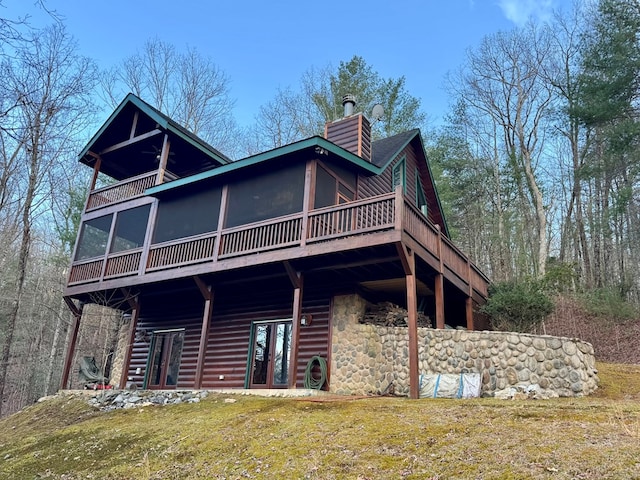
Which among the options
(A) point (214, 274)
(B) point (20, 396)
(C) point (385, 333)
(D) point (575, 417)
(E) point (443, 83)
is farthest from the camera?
(E) point (443, 83)

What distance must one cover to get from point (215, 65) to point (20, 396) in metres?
21.4

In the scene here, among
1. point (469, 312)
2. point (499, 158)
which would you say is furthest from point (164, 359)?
point (499, 158)

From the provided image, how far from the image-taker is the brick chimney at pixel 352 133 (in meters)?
14.7

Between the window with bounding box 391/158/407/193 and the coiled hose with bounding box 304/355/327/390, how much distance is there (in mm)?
6671

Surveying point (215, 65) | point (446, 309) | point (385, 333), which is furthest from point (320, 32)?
point (385, 333)

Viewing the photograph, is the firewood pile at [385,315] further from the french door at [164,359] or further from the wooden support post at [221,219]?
the french door at [164,359]

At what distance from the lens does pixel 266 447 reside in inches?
223

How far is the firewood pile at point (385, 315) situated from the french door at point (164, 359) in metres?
6.33

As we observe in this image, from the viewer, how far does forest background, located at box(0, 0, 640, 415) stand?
702 inches

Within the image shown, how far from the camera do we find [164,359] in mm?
14742

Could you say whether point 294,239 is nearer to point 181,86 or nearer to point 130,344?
point 130,344

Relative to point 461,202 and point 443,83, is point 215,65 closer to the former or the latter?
point 443,83

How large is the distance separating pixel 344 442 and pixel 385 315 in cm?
646

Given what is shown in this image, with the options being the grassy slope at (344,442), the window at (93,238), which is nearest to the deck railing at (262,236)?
the grassy slope at (344,442)
